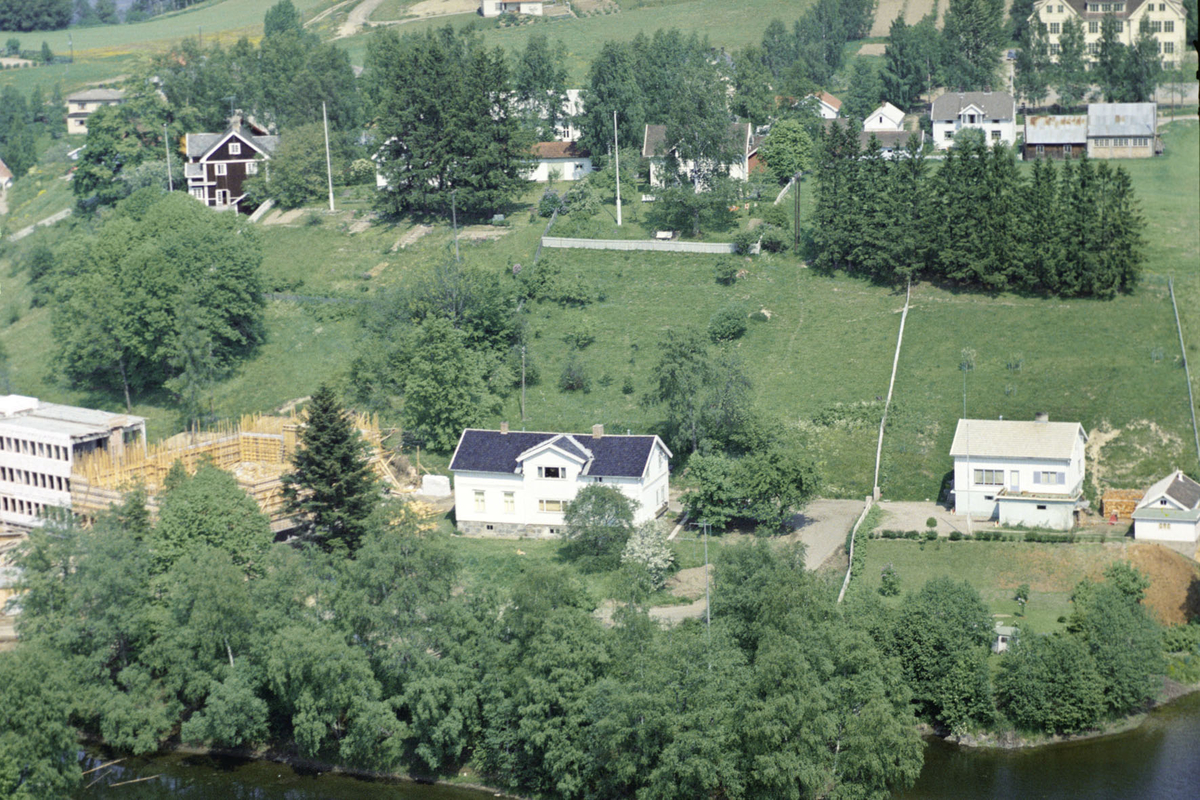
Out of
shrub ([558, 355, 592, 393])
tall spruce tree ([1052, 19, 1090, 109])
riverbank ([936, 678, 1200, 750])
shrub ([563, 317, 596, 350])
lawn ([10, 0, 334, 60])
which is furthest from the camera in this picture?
lawn ([10, 0, 334, 60])

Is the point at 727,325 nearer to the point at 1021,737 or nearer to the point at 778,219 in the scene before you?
the point at 778,219

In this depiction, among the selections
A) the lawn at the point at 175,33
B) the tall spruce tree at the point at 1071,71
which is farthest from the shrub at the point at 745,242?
the lawn at the point at 175,33

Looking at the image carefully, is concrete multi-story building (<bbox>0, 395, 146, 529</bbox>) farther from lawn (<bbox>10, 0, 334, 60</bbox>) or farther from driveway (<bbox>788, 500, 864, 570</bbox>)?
lawn (<bbox>10, 0, 334, 60</bbox>)

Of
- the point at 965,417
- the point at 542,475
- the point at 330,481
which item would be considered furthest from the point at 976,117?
the point at 330,481

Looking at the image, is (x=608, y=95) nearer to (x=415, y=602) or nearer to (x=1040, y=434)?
(x=1040, y=434)

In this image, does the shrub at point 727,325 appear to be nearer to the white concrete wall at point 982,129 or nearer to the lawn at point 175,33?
the white concrete wall at point 982,129

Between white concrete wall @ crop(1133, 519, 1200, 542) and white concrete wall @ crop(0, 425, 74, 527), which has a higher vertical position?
white concrete wall @ crop(0, 425, 74, 527)

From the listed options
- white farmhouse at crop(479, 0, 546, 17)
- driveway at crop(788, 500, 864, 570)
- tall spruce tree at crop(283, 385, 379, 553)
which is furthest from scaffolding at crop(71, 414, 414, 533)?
white farmhouse at crop(479, 0, 546, 17)
